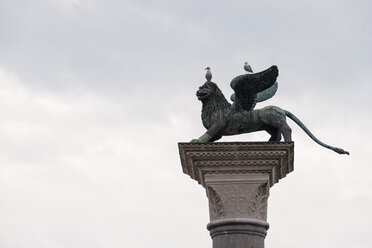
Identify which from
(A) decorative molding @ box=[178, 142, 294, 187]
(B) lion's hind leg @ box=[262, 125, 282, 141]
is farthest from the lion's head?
(A) decorative molding @ box=[178, 142, 294, 187]

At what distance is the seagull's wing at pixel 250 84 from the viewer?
16500mm

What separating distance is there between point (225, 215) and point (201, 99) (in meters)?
2.73

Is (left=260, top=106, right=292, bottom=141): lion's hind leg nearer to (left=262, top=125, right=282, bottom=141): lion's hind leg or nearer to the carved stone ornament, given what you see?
(left=262, top=125, right=282, bottom=141): lion's hind leg

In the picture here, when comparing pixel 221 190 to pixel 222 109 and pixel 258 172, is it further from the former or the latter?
pixel 222 109

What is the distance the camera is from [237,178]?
51.8ft

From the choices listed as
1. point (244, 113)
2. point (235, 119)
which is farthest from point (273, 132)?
point (235, 119)

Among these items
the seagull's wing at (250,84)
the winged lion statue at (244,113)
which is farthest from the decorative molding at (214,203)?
the seagull's wing at (250,84)

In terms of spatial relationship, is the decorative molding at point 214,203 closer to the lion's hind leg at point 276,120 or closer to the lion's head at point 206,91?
the lion's hind leg at point 276,120

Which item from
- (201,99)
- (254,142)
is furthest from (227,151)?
(201,99)

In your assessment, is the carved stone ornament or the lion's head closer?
the carved stone ornament

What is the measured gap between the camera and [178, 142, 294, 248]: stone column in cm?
1555

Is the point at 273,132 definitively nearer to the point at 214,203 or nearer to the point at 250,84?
the point at 250,84

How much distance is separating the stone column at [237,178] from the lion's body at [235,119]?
0.68m

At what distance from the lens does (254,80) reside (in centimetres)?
1655
